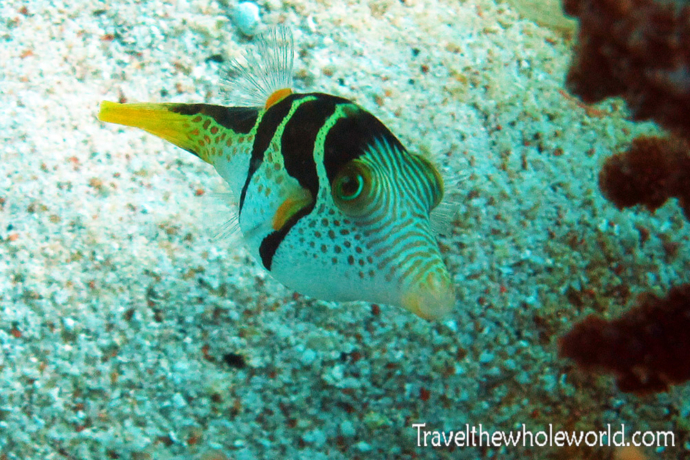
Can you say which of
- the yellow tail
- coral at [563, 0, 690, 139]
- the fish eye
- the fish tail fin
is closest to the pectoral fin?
the fish eye

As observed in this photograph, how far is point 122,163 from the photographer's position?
2328 mm

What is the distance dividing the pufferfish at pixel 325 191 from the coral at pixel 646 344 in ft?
2.42

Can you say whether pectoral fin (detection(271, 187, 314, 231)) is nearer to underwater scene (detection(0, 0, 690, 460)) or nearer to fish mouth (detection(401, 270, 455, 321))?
underwater scene (detection(0, 0, 690, 460))

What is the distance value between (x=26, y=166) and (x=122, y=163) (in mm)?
429

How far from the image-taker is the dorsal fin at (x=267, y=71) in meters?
1.69

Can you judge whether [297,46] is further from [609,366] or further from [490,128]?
[609,366]

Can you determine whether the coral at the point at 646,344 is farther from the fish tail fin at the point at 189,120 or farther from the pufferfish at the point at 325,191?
the fish tail fin at the point at 189,120

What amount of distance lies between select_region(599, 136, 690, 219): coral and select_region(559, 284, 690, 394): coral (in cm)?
30

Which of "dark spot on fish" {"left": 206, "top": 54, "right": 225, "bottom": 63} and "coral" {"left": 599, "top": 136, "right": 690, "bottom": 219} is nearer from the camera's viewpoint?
"coral" {"left": 599, "top": 136, "right": 690, "bottom": 219}

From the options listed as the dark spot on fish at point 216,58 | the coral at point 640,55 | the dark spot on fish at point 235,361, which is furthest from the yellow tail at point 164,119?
the coral at point 640,55

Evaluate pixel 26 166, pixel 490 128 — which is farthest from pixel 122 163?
pixel 490 128

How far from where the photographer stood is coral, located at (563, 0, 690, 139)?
3.63 feet

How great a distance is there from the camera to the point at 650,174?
154 centimetres

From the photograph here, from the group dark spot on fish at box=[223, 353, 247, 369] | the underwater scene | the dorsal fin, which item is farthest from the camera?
dark spot on fish at box=[223, 353, 247, 369]
